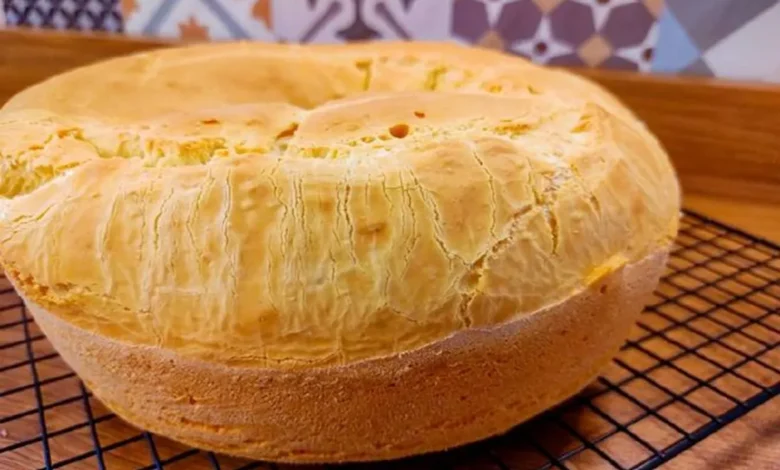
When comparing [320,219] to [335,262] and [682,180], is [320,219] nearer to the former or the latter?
[335,262]

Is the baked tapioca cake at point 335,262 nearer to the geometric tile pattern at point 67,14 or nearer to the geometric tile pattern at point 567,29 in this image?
the geometric tile pattern at point 567,29

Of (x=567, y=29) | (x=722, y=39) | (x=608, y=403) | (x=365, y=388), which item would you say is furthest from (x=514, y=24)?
(x=365, y=388)

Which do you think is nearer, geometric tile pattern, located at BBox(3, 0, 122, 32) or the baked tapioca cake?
the baked tapioca cake

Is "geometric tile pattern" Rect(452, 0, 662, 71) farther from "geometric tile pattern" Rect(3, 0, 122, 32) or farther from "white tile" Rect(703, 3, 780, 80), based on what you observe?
"geometric tile pattern" Rect(3, 0, 122, 32)

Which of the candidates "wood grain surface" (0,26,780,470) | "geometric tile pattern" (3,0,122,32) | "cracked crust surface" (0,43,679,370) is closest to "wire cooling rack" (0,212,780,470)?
"wood grain surface" (0,26,780,470)

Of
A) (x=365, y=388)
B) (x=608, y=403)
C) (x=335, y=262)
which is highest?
(x=335, y=262)

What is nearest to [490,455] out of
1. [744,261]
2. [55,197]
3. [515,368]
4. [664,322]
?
[515,368]

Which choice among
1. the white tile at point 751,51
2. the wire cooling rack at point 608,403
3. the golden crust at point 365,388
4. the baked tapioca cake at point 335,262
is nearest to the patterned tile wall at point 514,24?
the white tile at point 751,51
